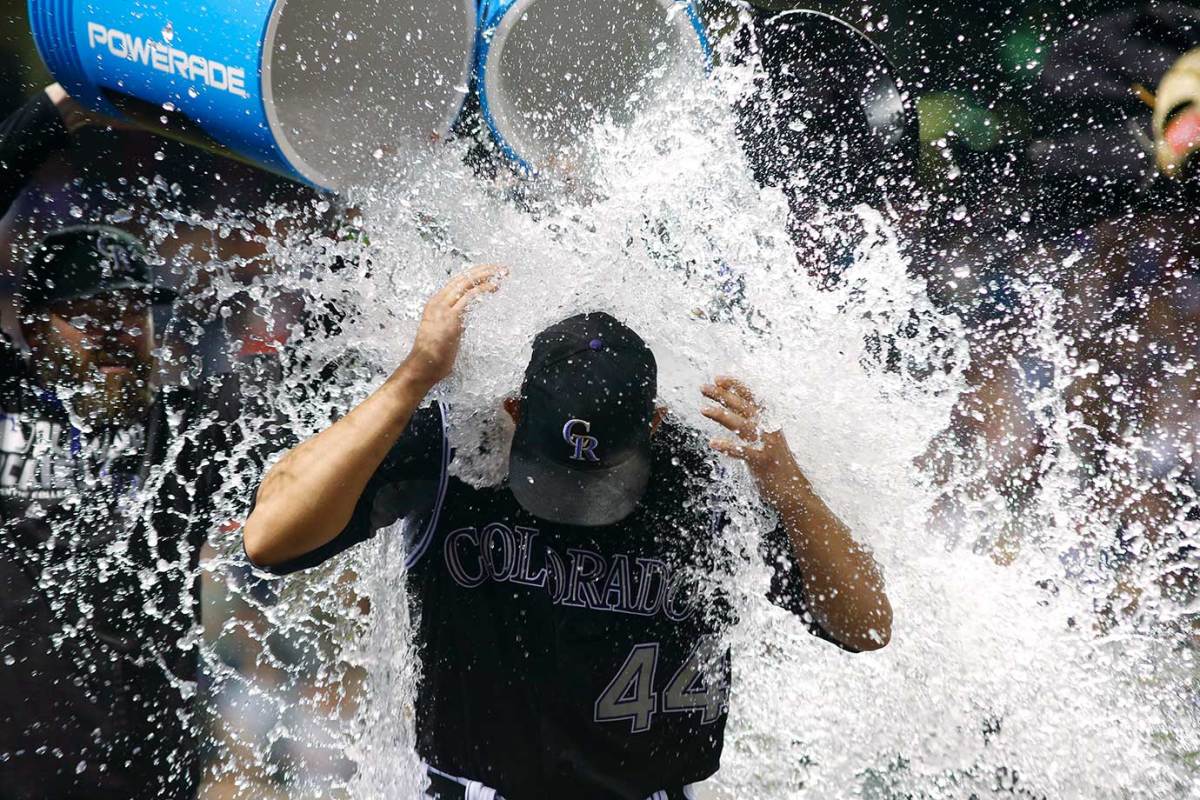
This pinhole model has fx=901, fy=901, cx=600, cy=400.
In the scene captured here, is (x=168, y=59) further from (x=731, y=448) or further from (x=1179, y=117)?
(x=1179, y=117)

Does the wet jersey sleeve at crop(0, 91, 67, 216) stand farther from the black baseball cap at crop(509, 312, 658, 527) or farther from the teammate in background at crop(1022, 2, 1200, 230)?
the teammate in background at crop(1022, 2, 1200, 230)

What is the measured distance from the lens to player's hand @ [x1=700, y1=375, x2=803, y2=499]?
5.31 ft

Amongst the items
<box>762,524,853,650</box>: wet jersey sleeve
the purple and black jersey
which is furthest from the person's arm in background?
<box>762,524,853,650</box>: wet jersey sleeve

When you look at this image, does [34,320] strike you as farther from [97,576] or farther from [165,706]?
[165,706]

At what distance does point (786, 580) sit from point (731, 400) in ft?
1.29

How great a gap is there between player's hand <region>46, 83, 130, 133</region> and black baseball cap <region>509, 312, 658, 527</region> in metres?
1.43

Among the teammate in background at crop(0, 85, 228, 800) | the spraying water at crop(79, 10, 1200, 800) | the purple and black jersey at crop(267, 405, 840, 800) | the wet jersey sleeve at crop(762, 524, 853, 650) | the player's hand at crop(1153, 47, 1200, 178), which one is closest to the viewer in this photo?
the purple and black jersey at crop(267, 405, 840, 800)

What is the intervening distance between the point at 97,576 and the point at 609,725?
1.30 meters

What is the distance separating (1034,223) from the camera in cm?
357

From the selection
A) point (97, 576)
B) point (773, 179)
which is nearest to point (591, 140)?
point (773, 179)

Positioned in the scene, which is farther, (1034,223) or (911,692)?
(1034,223)

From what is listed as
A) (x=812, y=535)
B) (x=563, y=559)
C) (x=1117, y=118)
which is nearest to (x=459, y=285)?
(x=563, y=559)

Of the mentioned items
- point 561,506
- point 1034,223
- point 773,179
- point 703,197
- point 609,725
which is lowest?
point 609,725

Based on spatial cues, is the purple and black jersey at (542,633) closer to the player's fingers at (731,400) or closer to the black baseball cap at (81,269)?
the player's fingers at (731,400)
